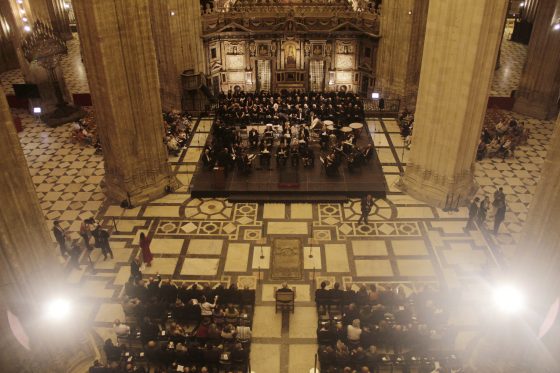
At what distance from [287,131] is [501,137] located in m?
9.84

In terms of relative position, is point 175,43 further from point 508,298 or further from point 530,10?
point 530,10

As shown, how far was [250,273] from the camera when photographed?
52.5 ft

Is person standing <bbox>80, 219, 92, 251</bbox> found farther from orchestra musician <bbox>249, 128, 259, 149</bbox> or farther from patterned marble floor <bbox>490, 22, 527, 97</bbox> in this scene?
patterned marble floor <bbox>490, 22, 527, 97</bbox>

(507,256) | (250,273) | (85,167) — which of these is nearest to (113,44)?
(85,167)

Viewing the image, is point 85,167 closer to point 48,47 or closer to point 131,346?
point 48,47

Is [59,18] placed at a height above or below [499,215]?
above

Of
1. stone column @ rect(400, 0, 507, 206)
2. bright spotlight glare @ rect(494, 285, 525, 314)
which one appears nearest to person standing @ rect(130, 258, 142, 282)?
bright spotlight glare @ rect(494, 285, 525, 314)

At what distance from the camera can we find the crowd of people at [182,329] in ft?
40.2

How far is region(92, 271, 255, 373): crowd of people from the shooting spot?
12.3 metres

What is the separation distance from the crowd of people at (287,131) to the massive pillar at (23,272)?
10.4m

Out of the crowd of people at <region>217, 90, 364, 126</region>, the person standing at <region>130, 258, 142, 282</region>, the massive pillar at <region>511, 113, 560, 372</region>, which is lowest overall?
the person standing at <region>130, 258, 142, 282</region>

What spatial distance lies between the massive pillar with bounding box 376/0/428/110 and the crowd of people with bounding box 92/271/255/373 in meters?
16.3

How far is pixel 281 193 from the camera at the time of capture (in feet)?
64.3

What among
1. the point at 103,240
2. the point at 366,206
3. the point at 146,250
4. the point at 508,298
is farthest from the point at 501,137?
the point at 103,240
